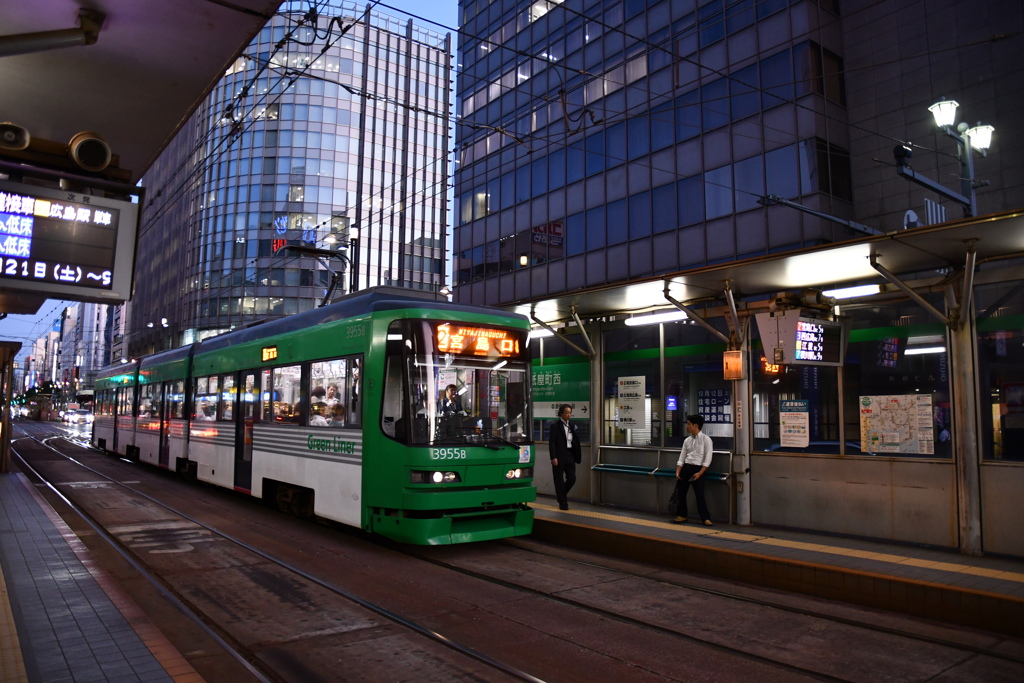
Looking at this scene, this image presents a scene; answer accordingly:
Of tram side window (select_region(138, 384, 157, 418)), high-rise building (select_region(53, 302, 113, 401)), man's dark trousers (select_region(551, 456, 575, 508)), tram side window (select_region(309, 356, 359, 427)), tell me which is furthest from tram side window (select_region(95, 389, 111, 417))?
high-rise building (select_region(53, 302, 113, 401))

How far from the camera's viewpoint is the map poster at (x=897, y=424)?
29.1ft

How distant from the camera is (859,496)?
30.6 ft

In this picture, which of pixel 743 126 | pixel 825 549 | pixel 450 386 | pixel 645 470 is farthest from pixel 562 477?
pixel 743 126

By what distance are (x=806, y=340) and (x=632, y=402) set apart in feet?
11.6

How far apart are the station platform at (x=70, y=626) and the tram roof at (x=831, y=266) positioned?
729 cm

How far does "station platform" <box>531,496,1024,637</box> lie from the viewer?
6.53m

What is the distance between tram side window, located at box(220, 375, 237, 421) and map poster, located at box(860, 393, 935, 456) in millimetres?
10516

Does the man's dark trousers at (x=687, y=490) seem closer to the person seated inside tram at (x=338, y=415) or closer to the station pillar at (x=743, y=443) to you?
the station pillar at (x=743, y=443)

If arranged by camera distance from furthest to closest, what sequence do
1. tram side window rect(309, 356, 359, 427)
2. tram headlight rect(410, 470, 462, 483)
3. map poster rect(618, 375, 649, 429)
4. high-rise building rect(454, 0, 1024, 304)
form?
high-rise building rect(454, 0, 1024, 304), map poster rect(618, 375, 649, 429), tram side window rect(309, 356, 359, 427), tram headlight rect(410, 470, 462, 483)

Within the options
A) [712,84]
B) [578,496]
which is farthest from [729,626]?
[712,84]

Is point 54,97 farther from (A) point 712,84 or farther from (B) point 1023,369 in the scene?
(A) point 712,84

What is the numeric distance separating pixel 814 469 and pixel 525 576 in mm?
4415

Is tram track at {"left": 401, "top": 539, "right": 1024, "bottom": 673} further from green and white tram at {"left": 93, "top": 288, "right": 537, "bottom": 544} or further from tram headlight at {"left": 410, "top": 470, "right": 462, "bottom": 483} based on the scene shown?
tram headlight at {"left": 410, "top": 470, "right": 462, "bottom": 483}

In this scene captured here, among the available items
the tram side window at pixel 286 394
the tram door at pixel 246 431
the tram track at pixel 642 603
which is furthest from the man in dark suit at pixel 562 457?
the tram door at pixel 246 431
